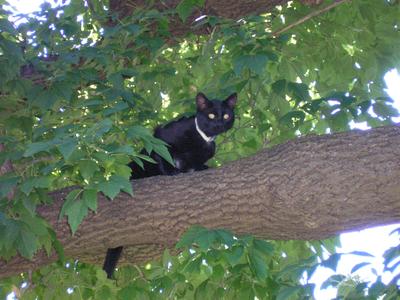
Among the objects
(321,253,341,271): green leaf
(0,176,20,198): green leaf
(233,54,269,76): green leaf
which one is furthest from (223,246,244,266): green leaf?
(233,54,269,76): green leaf

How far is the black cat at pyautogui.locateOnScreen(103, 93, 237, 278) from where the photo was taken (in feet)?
15.4

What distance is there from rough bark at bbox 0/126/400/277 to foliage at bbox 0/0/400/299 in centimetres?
16

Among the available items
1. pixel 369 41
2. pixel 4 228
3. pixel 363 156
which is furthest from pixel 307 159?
pixel 369 41

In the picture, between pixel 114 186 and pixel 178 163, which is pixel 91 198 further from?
pixel 178 163

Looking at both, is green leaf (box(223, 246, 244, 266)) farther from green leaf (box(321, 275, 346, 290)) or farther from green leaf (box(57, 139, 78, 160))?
green leaf (box(57, 139, 78, 160))

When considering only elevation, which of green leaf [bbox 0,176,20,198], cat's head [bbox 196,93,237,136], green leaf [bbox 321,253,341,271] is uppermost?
cat's head [bbox 196,93,237,136]

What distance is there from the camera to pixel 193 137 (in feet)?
15.9

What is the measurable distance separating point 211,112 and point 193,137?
237mm

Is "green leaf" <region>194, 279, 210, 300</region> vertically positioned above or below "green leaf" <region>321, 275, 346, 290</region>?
below

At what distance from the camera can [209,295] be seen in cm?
357

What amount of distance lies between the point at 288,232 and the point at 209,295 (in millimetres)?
625

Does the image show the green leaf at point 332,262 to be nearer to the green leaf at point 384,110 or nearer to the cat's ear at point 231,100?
the green leaf at point 384,110

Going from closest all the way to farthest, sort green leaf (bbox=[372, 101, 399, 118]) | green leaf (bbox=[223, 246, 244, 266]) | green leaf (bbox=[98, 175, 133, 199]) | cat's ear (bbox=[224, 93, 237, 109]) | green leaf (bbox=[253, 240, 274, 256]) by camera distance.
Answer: green leaf (bbox=[98, 175, 133, 199]) → green leaf (bbox=[223, 246, 244, 266]) → green leaf (bbox=[253, 240, 274, 256]) → green leaf (bbox=[372, 101, 399, 118]) → cat's ear (bbox=[224, 93, 237, 109])

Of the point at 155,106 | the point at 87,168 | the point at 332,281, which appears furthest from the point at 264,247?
the point at 155,106
